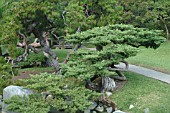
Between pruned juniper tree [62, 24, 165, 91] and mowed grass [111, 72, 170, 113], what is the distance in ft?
1.43

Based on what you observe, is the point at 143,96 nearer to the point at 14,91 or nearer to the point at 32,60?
the point at 14,91

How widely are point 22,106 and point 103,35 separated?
3.24 metres

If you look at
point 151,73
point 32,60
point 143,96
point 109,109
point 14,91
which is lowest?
point 109,109

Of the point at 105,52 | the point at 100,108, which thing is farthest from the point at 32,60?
the point at 100,108

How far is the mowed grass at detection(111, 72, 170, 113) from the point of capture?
26.3ft

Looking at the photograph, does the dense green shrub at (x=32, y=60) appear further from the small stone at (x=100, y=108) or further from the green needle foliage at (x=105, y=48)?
the small stone at (x=100, y=108)

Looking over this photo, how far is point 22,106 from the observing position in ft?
23.9

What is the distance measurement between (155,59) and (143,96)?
5416 mm

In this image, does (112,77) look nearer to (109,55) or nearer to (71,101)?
(109,55)

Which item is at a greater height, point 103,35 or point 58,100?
point 103,35

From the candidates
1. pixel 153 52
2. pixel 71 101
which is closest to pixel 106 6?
pixel 71 101

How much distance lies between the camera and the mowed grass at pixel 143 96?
803cm

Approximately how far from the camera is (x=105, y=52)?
845 cm

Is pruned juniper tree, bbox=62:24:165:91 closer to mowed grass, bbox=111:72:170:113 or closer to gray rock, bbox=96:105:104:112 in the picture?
mowed grass, bbox=111:72:170:113
